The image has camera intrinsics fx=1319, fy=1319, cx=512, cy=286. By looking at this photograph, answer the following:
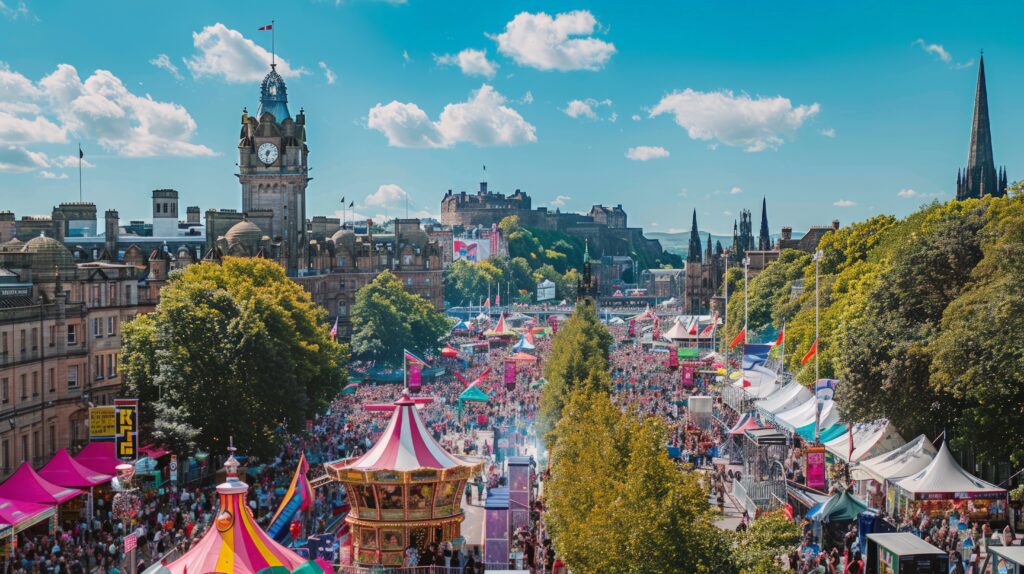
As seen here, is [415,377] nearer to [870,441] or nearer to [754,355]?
[754,355]

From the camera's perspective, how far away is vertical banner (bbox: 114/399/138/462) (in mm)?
41219

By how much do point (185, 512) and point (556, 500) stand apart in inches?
612

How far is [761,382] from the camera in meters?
65.6

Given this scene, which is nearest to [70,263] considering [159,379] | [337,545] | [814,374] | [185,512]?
[159,379]

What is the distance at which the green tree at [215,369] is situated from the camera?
4988cm

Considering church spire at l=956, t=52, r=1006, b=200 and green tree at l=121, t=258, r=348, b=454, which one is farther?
church spire at l=956, t=52, r=1006, b=200

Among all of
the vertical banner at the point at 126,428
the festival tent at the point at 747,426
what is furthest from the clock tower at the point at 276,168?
the vertical banner at the point at 126,428

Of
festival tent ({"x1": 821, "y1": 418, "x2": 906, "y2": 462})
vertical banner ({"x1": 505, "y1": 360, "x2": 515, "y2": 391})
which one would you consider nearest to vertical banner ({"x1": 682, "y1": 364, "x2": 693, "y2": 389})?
vertical banner ({"x1": 505, "y1": 360, "x2": 515, "y2": 391})

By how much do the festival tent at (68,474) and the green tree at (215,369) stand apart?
6220 millimetres

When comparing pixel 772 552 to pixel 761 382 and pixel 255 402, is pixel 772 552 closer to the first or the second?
pixel 255 402

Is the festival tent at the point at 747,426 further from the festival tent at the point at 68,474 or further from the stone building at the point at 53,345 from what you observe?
the stone building at the point at 53,345

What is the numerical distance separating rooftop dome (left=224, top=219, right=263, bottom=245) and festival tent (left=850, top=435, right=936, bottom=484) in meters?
60.6

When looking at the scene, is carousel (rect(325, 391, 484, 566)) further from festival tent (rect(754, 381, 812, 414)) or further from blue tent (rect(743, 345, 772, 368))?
blue tent (rect(743, 345, 772, 368))

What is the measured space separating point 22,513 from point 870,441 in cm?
2762
